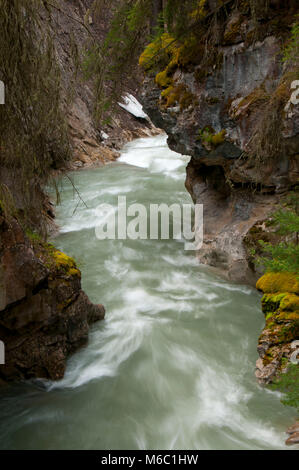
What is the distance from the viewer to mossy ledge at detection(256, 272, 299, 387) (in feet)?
12.2

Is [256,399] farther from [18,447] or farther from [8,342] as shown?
[8,342]

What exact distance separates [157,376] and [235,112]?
4452mm

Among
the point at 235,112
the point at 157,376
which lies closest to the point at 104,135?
the point at 235,112

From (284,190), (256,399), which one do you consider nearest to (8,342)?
(256,399)

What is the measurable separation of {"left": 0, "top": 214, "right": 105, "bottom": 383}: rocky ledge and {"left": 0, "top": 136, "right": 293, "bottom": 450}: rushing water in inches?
10.8

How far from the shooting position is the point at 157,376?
4.47 m

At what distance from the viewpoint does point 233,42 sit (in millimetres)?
5824

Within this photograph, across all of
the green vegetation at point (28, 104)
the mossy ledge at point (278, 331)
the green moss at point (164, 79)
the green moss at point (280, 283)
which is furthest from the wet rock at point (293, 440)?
the green moss at point (164, 79)

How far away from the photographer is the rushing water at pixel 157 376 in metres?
3.60

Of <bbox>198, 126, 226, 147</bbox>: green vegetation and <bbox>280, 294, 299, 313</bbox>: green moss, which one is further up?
<bbox>198, 126, 226, 147</bbox>: green vegetation

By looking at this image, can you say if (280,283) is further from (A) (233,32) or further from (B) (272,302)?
(A) (233,32)

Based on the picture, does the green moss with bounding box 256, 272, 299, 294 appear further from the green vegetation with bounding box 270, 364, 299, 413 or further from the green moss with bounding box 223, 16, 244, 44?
the green moss with bounding box 223, 16, 244, 44

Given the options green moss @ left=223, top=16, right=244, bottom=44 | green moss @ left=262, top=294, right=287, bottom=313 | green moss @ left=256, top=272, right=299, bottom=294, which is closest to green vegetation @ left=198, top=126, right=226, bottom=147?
green moss @ left=223, top=16, right=244, bottom=44

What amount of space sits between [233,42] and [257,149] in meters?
2.10
